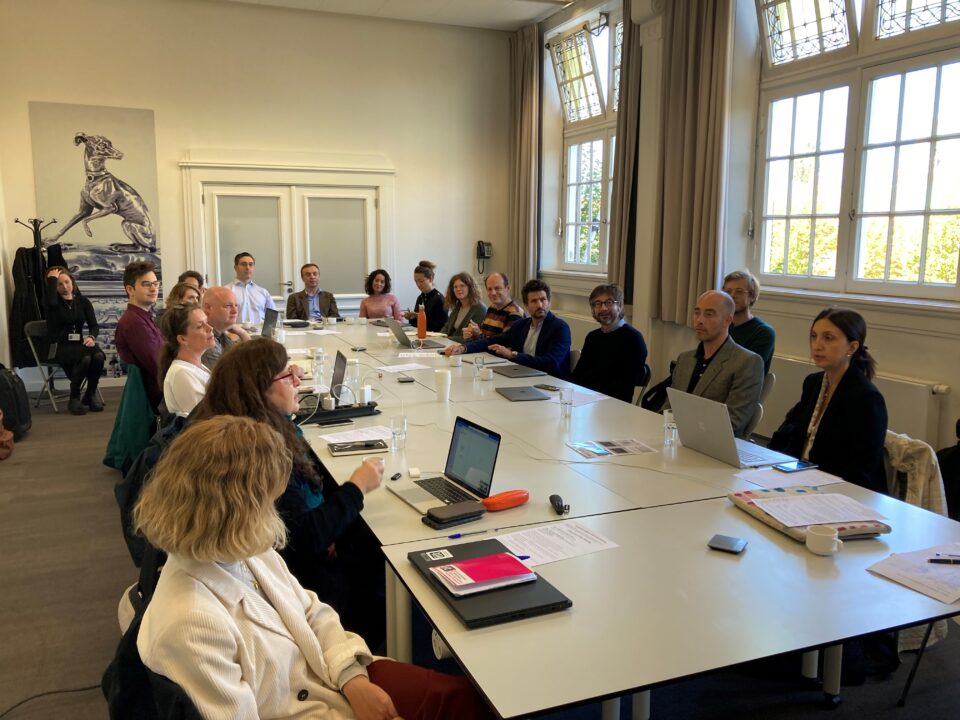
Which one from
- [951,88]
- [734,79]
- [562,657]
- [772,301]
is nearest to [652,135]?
[734,79]

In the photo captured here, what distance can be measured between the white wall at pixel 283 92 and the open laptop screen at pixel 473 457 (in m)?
6.14

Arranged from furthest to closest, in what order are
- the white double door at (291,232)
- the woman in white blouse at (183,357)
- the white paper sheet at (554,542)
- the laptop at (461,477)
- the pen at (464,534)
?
the white double door at (291,232) < the woman in white blouse at (183,357) < the laptop at (461,477) < the pen at (464,534) < the white paper sheet at (554,542)

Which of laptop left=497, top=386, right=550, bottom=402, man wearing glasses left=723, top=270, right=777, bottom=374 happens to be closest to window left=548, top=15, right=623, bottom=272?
man wearing glasses left=723, top=270, right=777, bottom=374

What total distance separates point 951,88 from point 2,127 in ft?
24.9

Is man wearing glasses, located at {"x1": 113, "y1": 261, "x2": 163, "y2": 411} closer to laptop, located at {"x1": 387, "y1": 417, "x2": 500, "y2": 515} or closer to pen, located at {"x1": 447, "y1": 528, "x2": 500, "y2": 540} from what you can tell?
laptop, located at {"x1": 387, "y1": 417, "x2": 500, "y2": 515}

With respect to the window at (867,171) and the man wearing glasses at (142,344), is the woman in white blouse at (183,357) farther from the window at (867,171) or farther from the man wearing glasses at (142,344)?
the window at (867,171)

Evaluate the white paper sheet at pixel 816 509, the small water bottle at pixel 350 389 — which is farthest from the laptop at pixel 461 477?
the small water bottle at pixel 350 389

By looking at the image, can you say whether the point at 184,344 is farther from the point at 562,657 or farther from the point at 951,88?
the point at 951,88

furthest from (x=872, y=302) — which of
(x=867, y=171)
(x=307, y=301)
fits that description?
(x=307, y=301)

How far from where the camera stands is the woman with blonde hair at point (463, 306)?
19.6ft

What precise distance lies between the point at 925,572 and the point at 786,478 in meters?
0.69

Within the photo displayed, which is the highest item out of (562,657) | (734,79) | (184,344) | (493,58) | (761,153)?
(493,58)

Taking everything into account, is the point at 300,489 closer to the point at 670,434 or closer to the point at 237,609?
the point at 237,609

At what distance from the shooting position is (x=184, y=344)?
10.6ft
